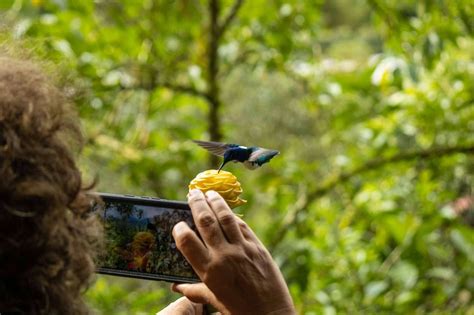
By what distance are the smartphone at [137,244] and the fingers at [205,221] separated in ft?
0.19

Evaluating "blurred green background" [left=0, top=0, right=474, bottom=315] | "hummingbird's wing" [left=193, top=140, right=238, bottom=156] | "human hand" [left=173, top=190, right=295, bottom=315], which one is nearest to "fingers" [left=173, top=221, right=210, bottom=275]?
"human hand" [left=173, top=190, right=295, bottom=315]

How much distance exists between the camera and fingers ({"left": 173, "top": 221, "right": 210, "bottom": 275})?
0.77 metres

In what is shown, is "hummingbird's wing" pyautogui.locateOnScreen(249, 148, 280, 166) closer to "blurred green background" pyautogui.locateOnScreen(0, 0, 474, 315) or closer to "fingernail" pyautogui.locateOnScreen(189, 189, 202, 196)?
"fingernail" pyautogui.locateOnScreen(189, 189, 202, 196)

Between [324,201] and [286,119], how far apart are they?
4068 millimetres

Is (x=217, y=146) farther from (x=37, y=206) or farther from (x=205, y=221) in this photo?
(x=37, y=206)

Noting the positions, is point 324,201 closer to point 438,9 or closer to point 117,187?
point 117,187

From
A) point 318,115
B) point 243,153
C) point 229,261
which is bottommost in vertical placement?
point 229,261

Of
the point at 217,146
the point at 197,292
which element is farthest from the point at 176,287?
the point at 217,146

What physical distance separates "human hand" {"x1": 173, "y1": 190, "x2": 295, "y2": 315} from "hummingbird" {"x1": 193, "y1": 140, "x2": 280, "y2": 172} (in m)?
0.07

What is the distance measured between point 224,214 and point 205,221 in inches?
0.7

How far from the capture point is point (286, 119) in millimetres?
7078

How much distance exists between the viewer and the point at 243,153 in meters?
0.83

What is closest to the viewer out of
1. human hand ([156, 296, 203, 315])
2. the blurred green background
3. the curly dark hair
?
the curly dark hair

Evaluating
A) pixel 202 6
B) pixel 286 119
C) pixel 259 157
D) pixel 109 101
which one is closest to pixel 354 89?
pixel 202 6
